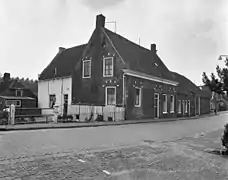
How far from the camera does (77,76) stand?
28797 mm

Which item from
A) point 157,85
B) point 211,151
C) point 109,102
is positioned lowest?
point 211,151

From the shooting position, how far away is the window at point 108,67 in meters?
25.7

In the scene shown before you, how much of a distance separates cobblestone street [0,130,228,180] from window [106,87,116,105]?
55.4ft

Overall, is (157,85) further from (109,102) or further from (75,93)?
(75,93)

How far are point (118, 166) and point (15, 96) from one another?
117 feet

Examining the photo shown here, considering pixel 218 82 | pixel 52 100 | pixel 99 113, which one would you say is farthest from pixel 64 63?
pixel 218 82

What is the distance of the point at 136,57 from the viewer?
28.5 meters

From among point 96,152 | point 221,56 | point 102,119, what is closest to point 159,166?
point 96,152

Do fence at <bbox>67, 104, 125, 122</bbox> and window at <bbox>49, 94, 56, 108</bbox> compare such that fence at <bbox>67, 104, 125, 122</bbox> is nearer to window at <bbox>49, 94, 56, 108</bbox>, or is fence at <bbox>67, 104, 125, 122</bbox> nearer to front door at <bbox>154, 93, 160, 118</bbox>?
front door at <bbox>154, 93, 160, 118</bbox>

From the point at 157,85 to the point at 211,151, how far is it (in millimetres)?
20424

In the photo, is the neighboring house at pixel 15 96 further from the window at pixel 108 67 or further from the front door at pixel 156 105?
the front door at pixel 156 105

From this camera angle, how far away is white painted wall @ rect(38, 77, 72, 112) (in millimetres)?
29631

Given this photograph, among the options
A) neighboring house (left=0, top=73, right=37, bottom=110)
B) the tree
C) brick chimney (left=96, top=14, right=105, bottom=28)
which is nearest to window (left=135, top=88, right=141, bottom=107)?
brick chimney (left=96, top=14, right=105, bottom=28)

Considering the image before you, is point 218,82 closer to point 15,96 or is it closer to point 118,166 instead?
point 118,166
